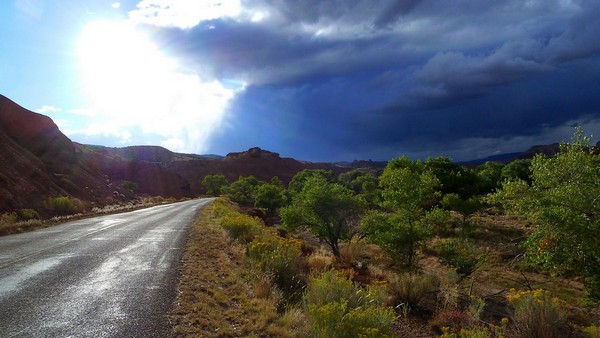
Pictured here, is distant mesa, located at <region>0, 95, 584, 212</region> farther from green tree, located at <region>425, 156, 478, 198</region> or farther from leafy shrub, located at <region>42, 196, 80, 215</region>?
green tree, located at <region>425, 156, 478, 198</region>

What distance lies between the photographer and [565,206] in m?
10.3

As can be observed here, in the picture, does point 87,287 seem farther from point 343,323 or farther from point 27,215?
point 27,215

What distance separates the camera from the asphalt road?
22.2 ft

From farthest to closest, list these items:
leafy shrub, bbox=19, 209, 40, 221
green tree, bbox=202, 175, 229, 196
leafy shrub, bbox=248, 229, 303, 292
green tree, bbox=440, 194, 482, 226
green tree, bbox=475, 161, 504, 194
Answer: green tree, bbox=202, 175, 229, 196
green tree, bbox=475, 161, 504, 194
green tree, bbox=440, 194, 482, 226
leafy shrub, bbox=19, 209, 40, 221
leafy shrub, bbox=248, 229, 303, 292

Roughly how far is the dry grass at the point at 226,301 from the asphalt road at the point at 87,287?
376mm

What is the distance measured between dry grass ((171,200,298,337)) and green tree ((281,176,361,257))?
42.8 ft

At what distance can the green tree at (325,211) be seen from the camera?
86.4ft

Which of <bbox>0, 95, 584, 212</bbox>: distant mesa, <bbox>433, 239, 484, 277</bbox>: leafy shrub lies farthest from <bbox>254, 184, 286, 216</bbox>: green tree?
<bbox>433, 239, 484, 277</bbox>: leafy shrub

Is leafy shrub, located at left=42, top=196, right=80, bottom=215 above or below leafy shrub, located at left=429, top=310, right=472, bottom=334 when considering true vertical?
above

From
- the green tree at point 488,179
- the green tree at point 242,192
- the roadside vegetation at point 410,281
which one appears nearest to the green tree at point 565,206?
the roadside vegetation at point 410,281

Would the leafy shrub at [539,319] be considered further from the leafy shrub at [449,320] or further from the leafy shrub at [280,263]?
the leafy shrub at [280,263]

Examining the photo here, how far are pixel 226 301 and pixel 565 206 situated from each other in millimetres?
8696

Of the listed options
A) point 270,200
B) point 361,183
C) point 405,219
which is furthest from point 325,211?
point 361,183

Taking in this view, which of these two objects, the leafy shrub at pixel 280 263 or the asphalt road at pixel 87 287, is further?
the leafy shrub at pixel 280 263
